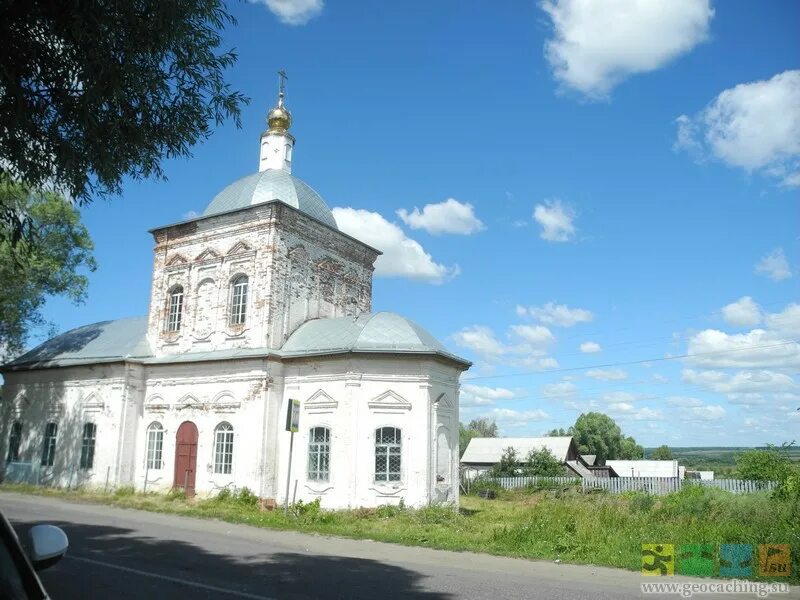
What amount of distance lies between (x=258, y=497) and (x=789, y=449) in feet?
55.3

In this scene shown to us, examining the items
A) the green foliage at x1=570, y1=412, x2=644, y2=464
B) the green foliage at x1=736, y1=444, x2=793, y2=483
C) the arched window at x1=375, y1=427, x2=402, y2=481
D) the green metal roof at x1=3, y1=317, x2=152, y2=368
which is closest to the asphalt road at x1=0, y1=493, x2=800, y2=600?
the arched window at x1=375, y1=427, x2=402, y2=481

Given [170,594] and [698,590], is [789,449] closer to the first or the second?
[698,590]

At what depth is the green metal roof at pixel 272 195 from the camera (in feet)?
75.2

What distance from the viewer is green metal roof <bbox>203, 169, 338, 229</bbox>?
2292 cm

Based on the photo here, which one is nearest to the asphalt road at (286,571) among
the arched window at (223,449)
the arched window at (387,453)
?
the arched window at (387,453)

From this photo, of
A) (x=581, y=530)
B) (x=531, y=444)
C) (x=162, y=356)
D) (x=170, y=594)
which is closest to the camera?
(x=170, y=594)

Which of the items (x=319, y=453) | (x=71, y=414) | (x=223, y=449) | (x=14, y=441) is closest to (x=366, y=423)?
(x=319, y=453)

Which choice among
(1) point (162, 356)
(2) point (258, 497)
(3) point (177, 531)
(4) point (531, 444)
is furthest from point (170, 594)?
(4) point (531, 444)

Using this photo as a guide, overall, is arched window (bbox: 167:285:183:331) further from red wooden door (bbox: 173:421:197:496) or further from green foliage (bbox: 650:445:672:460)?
green foliage (bbox: 650:445:672:460)

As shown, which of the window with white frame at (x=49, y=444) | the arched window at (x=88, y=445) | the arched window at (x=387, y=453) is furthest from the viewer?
the window with white frame at (x=49, y=444)

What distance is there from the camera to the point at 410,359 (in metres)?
18.8

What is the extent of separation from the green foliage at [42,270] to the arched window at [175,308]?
5580mm

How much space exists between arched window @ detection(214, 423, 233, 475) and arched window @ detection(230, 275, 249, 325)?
3.47 metres

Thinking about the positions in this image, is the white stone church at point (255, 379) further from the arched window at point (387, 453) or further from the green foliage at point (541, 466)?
the green foliage at point (541, 466)
